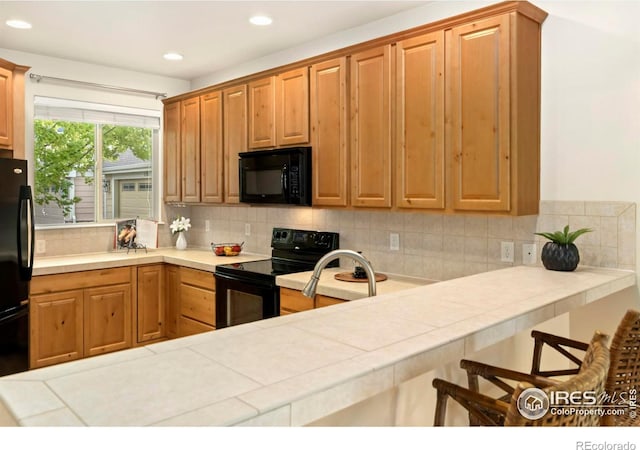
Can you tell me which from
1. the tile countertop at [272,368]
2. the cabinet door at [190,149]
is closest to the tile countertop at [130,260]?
the cabinet door at [190,149]

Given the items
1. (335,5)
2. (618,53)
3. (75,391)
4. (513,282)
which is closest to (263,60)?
(335,5)

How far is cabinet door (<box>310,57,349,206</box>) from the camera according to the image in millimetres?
3238

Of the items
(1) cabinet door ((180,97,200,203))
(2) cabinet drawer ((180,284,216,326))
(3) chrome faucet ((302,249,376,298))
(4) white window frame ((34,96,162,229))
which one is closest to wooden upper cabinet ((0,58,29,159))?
(4) white window frame ((34,96,162,229))

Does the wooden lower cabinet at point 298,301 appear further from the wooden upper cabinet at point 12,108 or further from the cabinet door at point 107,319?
the wooden upper cabinet at point 12,108

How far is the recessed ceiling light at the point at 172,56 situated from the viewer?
13.6 ft

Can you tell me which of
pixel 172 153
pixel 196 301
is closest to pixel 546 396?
pixel 196 301

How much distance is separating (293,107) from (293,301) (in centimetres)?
141

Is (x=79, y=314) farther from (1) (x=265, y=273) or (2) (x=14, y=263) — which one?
(1) (x=265, y=273)

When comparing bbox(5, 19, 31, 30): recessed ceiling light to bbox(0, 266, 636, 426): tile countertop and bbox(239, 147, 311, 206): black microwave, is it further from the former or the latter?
bbox(0, 266, 636, 426): tile countertop

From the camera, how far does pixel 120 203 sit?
190 inches

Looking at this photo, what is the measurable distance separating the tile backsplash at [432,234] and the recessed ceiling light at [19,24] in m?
1.64

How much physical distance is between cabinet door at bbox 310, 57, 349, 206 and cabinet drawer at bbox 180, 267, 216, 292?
1113mm

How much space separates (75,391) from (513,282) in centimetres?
177
